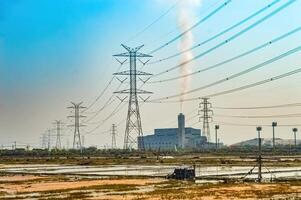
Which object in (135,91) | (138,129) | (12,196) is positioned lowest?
(12,196)

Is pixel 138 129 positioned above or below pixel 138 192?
above

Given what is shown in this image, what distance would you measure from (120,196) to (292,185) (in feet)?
65.7

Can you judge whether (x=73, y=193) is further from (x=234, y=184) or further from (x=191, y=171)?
(x=191, y=171)

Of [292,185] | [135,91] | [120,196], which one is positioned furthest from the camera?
[135,91]

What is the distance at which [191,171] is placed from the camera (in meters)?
64.2

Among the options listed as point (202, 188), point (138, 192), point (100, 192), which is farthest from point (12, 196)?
point (202, 188)

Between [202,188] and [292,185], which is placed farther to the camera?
[292,185]

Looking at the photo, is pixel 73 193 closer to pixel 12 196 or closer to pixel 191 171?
pixel 12 196

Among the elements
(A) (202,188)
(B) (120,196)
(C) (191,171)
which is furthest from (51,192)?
(C) (191,171)

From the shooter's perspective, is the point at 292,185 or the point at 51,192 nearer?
the point at 51,192

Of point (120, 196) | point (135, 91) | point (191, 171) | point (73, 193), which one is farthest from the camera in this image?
point (135, 91)

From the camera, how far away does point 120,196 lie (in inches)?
1665

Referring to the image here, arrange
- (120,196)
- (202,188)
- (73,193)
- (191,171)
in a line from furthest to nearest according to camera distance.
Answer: (191,171)
(202,188)
(73,193)
(120,196)

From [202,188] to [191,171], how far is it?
14.4m
